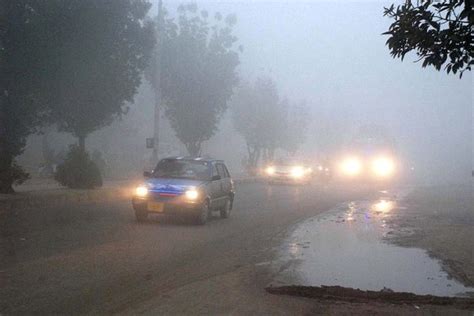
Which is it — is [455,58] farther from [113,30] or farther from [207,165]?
[113,30]

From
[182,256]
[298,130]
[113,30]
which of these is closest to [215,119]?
[113,30]

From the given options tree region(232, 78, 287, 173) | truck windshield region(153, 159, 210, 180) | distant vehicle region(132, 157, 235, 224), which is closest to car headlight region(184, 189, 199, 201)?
distant vehicle region(132, 157, 235, 224)

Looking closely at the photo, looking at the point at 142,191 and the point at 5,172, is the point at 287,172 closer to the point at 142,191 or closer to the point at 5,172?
the point at 5,172

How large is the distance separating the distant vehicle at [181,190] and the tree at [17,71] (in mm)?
4852

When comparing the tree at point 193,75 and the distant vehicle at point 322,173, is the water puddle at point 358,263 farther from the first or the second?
the distant vehicle at point 322,173

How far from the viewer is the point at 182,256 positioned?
385 inches

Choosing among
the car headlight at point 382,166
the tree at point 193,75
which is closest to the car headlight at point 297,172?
the tree at point 193,75

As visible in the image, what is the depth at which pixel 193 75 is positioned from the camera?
34.2 m

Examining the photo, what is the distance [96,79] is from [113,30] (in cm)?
169

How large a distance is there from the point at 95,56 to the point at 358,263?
11.9 metres

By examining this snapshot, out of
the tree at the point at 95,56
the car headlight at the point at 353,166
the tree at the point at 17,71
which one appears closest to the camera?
the tree at the point at 17,71

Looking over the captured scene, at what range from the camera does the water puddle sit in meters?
8.03

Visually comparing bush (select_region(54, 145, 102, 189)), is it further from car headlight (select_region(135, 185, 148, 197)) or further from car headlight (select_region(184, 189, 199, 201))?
car headlight (select_region(184, 189, 199, 201))

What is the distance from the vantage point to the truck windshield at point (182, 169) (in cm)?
1507
